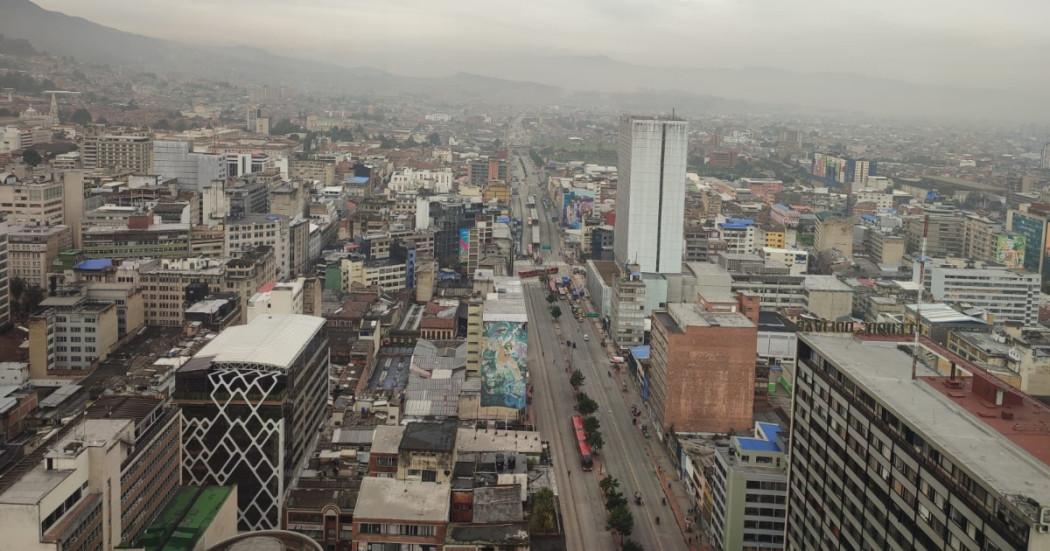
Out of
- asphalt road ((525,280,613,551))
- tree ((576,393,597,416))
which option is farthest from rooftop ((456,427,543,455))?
tree ((576,393,597,416))

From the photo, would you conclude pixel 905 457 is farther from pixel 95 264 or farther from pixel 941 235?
pixel 941 235

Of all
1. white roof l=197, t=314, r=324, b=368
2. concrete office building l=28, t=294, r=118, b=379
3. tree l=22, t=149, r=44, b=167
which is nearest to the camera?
white roof l=197, t=314, r=324, b=368

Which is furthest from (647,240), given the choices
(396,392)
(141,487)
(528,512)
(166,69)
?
(166,69)

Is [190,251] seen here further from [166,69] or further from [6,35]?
[166,69]

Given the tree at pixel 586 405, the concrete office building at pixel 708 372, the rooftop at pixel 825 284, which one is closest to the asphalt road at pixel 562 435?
the tree at pixel 586 405

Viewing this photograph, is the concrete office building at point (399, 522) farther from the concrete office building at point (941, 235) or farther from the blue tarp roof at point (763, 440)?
the concrete office building at point (941, 235)

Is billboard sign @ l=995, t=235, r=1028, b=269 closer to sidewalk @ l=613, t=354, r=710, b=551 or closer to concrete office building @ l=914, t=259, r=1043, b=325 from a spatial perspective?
concrete office building @ l=914, t=259, r=1043, b=325
